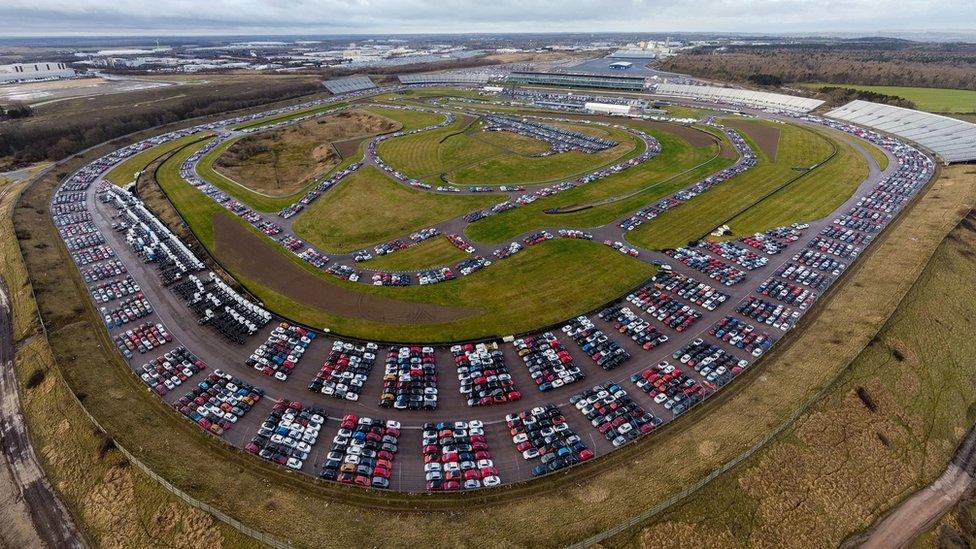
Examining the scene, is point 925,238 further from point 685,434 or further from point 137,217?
point 137,217

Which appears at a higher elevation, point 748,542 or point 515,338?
point 515,338

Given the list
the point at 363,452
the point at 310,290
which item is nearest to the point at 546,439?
the point at 363,452

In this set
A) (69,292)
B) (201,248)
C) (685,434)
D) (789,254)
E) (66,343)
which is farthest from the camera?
(201,248)

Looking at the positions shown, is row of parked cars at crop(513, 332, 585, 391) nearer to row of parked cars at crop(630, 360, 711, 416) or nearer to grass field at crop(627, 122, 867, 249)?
row of parked cars at crop(630, 360, 711, 416)

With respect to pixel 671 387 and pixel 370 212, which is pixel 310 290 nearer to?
pixel 370 212

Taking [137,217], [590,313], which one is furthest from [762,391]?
[137,217]

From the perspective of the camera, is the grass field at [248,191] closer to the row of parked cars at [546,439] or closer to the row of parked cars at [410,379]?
the row of parked cars at [410,379]
